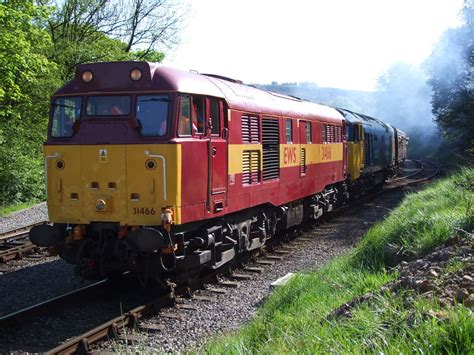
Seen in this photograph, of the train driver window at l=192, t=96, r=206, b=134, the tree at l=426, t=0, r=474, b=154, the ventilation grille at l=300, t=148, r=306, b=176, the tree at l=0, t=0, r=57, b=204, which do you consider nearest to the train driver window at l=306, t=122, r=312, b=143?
the ventilation grille at l=300, t=148, r=306, b=176

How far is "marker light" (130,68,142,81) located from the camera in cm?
797

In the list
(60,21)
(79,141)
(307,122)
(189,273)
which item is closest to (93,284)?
(189,273)

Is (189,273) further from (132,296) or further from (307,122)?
(307,122)

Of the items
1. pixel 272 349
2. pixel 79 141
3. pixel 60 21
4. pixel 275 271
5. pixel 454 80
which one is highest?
pixel 60 21

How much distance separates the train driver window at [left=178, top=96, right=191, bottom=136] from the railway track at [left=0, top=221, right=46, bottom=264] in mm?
5305

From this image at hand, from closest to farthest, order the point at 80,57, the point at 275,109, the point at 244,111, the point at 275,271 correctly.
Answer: the point at 244,111, the point at 275,271, the point at 275,109, the point at 80,57

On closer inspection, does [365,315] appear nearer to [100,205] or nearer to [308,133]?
[100,205]

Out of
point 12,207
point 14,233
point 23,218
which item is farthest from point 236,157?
point 12,207

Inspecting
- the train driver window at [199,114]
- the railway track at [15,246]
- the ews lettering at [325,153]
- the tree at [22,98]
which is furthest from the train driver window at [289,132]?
the tree at [22,98]

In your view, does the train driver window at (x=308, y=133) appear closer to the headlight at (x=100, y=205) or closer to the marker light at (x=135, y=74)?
the marker light at (x=135, y=74)

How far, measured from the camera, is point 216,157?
8594 mm

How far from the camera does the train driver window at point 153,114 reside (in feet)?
25.4

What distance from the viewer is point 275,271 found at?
1041cm

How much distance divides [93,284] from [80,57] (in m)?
20.3
